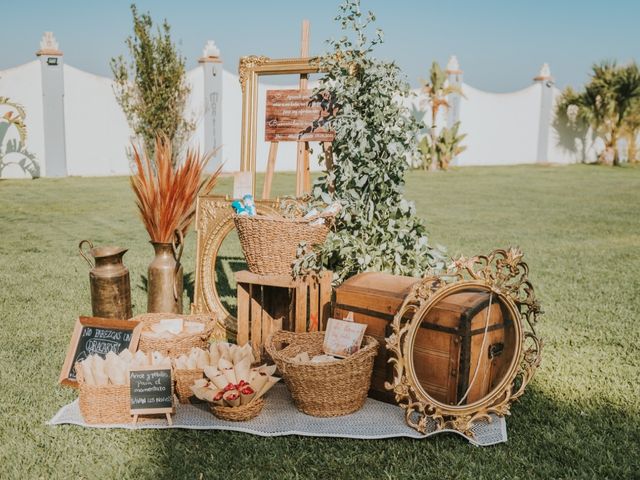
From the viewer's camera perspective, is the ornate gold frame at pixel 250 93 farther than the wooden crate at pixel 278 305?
Yes

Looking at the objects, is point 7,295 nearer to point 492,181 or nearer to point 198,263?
point 198,263

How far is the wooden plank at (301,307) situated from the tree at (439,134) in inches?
592

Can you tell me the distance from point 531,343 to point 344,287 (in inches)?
56.4

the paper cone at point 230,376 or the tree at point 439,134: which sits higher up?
the tree at point 439,134

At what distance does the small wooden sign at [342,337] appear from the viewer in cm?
288

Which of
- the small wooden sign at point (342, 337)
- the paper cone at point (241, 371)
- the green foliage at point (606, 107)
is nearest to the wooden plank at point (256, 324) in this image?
the small wooden sign at point (342, 337)

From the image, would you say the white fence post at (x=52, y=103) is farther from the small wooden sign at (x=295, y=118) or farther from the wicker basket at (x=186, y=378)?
the wicker basket at (x=186, y=378)

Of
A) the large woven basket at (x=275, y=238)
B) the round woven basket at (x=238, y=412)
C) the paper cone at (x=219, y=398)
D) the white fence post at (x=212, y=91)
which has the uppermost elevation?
the white fence post at (x=212, y=91)

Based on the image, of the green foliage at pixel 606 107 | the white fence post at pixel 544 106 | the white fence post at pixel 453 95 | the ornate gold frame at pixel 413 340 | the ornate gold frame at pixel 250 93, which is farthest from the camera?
the white fence post at pixel 544 106

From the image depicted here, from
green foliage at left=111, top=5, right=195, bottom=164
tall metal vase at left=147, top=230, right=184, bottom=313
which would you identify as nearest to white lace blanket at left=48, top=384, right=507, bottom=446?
tall metal vase at left=147, top=230, right=184, bottom=313

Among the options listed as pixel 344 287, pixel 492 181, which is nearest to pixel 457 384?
pixel 344 287

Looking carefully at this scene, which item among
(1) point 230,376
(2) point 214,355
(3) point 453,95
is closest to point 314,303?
(2) point 214,355

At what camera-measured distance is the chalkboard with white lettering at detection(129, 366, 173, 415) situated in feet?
8.69

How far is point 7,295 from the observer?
15.6 feet
